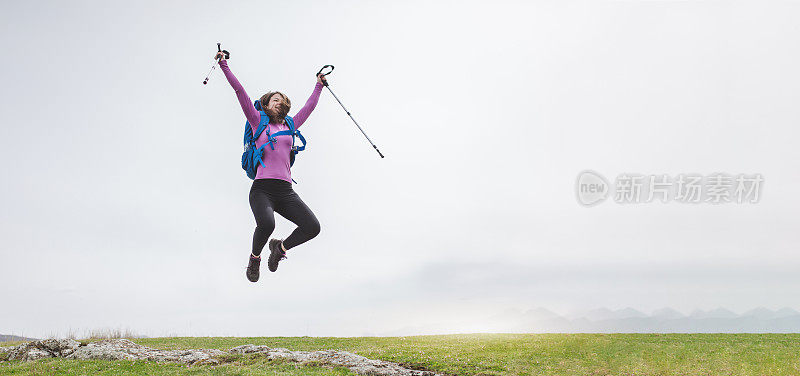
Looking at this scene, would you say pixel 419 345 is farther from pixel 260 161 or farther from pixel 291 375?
pixel 260 161

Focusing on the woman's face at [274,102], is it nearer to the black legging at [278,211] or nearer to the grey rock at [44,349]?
the black legging at [278,211]

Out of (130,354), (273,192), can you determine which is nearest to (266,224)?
(273,192)

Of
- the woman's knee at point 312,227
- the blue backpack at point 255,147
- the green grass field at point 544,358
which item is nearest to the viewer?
the blue backpack at point 255,147

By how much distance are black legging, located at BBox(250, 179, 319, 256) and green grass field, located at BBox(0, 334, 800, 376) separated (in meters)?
8.94

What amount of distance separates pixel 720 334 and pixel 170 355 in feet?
80.0

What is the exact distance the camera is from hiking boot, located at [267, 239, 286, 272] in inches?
305

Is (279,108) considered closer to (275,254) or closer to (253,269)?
(275,254)

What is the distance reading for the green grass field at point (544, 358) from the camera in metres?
16.7

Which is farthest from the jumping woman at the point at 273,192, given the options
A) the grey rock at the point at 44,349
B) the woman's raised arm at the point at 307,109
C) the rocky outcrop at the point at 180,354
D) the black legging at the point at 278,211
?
the grey rock at the point at 44,349

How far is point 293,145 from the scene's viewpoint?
306 inches

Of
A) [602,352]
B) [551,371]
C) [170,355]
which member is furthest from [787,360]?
[170,355]

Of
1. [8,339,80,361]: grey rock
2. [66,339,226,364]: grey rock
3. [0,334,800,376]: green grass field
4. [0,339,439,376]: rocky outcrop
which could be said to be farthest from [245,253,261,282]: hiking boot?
[8,339,80,361]: grey rock

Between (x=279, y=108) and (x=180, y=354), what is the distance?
14946mm

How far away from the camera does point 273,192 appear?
298 inches
